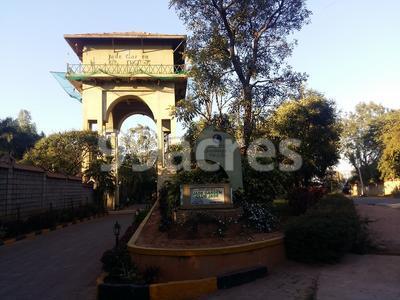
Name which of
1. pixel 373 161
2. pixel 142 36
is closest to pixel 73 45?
pixel 142 36

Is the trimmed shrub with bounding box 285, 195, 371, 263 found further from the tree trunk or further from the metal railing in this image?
the metal railing

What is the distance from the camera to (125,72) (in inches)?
1555

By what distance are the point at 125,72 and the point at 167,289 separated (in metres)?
33.9

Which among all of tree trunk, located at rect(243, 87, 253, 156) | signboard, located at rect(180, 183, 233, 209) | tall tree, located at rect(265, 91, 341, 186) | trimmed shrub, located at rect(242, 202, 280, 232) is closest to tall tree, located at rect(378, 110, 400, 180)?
tall tree, located at rect(265, 91, 341, 186)

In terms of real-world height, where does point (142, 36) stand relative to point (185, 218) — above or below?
above

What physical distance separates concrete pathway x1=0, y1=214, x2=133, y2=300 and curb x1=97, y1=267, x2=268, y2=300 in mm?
671

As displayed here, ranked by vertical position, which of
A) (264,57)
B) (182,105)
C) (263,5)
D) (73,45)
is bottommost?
(182,105)

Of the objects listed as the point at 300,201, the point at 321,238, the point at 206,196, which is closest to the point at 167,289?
the point at 321,238

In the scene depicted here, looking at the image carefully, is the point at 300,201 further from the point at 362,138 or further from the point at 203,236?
the point at 362,138

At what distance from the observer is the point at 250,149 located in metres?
14.7

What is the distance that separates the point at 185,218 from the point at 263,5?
796cm

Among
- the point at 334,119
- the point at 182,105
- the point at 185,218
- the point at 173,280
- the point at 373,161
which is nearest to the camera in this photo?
the point at 173,280

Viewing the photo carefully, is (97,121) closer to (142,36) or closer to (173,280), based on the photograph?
(142,36)

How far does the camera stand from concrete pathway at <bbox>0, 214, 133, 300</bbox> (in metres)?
8.30
